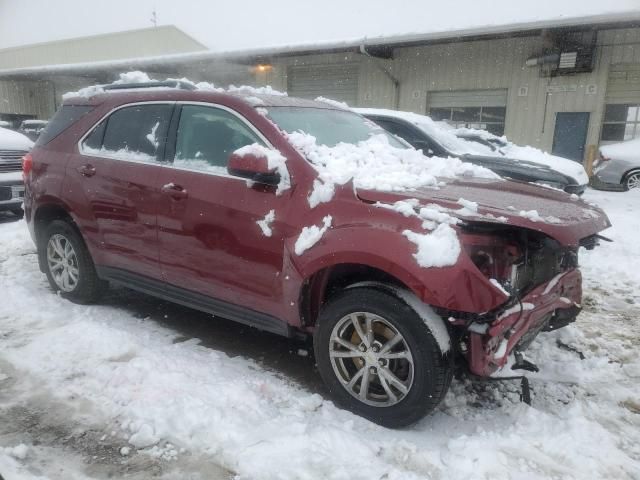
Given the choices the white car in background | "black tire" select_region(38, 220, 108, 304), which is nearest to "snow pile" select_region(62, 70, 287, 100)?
"black tire" select_region(38, 220, 108, 304)

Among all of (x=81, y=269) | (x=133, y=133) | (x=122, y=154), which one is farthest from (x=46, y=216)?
(x=133, y=133)

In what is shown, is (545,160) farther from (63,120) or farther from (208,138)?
(63,120)

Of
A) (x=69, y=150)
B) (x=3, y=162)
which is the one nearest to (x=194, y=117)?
(x=69, y=150)

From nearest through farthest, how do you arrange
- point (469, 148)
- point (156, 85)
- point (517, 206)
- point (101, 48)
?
point (517, 206)
point (156, 85)
point (469, 148)
point (101, 48)

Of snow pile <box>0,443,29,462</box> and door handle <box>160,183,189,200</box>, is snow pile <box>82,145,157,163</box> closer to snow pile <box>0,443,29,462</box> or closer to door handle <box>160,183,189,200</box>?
door handle <box>160,183,189,200</box>

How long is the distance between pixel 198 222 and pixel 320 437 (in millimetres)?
1548

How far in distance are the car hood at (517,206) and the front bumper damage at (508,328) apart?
0.36m

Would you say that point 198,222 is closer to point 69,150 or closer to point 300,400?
point 300,400

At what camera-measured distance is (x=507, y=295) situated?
2.40m

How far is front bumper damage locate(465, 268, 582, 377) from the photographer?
2.49 metres

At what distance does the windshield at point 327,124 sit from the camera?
335 centimetres

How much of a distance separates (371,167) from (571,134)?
11868 millimetres

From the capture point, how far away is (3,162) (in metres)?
7.49

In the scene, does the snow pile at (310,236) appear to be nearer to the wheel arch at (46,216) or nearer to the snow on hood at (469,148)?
the wheel arch at (46,216)
